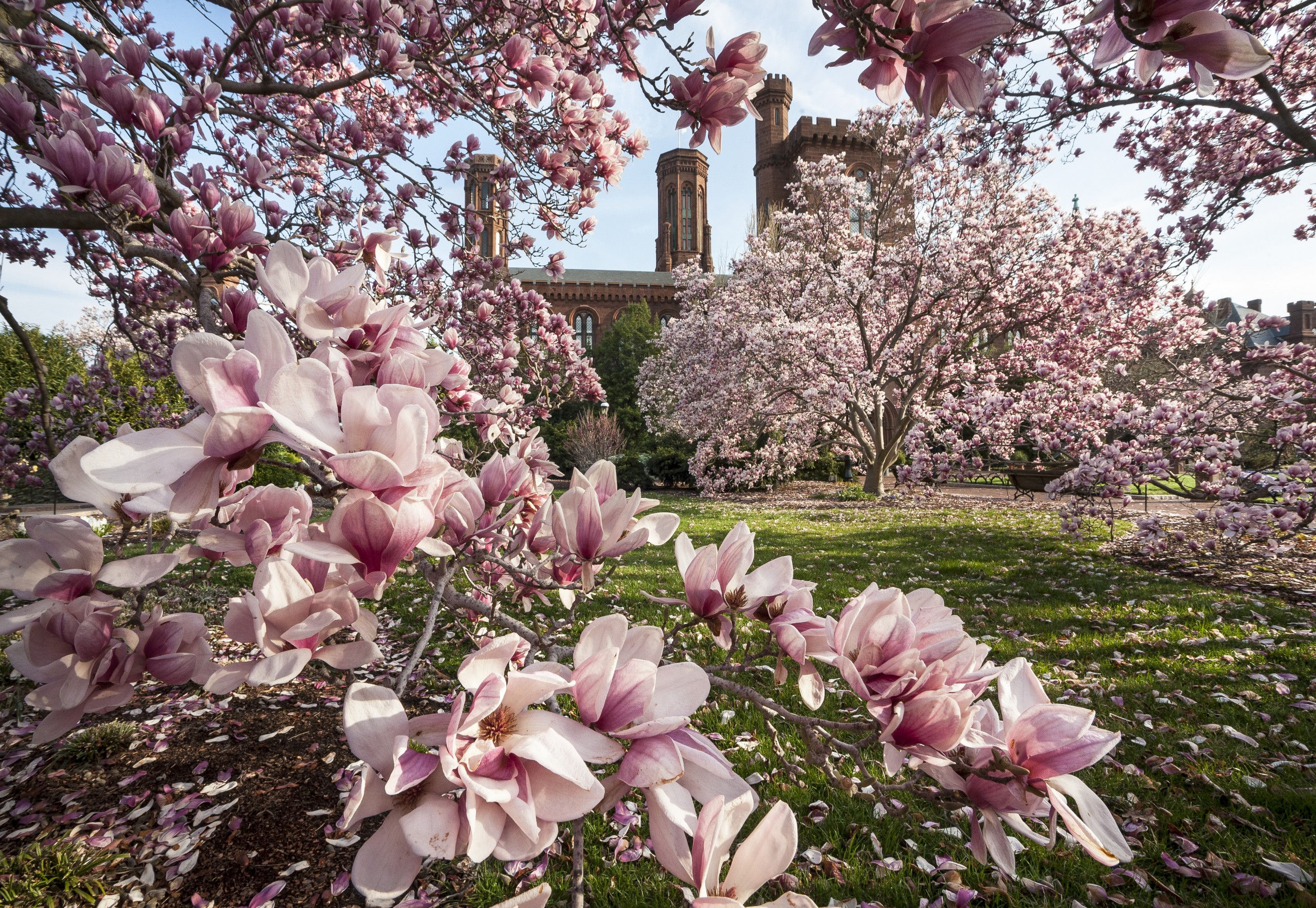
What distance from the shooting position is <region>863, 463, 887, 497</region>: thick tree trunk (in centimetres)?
1395

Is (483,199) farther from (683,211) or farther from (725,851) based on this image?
(683,211)

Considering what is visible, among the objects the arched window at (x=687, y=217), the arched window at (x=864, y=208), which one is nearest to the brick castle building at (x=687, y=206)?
the arched window at (x=687, y=217)

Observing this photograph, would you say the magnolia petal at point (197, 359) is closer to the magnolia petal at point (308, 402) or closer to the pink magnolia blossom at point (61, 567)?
the magnolia petal at point (308, 402)

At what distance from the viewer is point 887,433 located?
52.0 feet

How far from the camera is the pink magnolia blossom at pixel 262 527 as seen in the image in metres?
0.65

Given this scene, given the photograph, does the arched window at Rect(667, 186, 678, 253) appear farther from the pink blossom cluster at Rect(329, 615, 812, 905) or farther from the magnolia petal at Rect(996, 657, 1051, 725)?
the pink blossom cluster at Rect(329, 615, 812, 905)

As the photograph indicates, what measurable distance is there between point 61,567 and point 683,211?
4758 cm

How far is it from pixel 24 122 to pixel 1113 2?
2138mm

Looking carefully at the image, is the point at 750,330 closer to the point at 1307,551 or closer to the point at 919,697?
the point at 1307,551

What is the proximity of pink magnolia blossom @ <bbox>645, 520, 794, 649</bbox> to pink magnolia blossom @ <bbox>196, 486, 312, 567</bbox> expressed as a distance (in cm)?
49

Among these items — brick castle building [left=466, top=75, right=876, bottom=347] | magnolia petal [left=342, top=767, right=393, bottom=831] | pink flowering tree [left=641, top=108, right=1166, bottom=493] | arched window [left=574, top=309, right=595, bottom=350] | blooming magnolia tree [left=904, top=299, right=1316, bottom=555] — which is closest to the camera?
magnolia petal [left=342, top=767, right=393, bottom=831]

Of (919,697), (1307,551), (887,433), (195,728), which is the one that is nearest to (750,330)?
(887,433)

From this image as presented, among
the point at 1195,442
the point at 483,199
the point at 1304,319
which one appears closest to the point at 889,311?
the point at 1195,442

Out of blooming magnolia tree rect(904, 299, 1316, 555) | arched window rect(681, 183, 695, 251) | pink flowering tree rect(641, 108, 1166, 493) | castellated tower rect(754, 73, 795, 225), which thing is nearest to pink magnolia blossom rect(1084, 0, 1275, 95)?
blooming magnolia tree rect(904, 299, 1316, 555)
